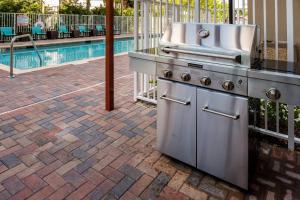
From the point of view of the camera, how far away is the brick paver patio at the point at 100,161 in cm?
231

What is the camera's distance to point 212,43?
2266 mm

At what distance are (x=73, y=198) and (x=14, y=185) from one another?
61 centimetres

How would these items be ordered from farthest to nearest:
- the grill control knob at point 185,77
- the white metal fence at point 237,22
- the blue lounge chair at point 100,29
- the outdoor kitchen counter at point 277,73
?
the blue lounge chair at point 100,29, the white metal fence at point 237,22, the grill control knob at point 185,77, the outdoor kitchen counter at point 277,73

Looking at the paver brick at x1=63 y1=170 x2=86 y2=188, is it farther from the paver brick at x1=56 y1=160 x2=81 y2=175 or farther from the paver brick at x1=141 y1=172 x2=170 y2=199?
the paver brick at x1=141 y1=172 x2=170 y2=199

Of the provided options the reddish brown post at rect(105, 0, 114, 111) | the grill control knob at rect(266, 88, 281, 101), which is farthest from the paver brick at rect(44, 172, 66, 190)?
the grill control knob at rect(266, 88, 281, 101)

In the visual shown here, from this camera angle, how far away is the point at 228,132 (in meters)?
2.22

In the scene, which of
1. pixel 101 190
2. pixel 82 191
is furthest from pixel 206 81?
pixel 82 191

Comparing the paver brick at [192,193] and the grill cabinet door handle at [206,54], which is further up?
the grill cabinet door handle at [206,54]

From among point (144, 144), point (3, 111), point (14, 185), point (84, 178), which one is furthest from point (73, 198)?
point (3, 111)

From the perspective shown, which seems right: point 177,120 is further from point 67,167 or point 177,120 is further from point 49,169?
point 49,169

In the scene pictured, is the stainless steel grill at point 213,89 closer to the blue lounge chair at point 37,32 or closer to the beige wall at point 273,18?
the beige wall at point 273,18

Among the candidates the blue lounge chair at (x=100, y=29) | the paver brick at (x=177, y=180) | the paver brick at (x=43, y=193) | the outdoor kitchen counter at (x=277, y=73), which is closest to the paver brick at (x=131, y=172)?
the paver brick at (x=177, y=180)

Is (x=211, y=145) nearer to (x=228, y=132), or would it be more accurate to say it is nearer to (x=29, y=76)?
(x=228, y=132)

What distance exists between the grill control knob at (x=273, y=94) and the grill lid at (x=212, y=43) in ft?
0.88
